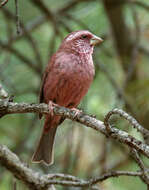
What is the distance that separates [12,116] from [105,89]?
4.96 ft

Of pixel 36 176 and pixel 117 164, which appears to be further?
pixel 117 164

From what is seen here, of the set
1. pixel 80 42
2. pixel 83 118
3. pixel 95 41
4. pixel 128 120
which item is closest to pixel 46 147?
pixel 80 42

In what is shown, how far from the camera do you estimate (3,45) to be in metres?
5.61

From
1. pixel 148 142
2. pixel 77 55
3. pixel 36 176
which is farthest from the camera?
pixel 77 55

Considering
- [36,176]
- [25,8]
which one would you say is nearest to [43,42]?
[25,8]

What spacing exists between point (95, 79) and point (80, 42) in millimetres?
1355

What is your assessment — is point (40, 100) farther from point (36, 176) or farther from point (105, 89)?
point (105, 89)

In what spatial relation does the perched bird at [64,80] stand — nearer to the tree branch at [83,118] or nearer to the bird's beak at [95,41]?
the bird's beak at [95,41]

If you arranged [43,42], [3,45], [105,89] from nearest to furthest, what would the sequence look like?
[3,45] < [105,89] < [43,42]

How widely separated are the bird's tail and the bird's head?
92cm

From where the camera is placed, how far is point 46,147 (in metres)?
4.98

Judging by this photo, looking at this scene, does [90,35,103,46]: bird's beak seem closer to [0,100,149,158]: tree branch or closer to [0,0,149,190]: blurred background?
[0,0,149,190]: blurred background

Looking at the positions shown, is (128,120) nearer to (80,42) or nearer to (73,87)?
(73,87)

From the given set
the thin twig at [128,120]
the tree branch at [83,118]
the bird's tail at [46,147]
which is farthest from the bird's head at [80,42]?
the thin twig at [128,120]
